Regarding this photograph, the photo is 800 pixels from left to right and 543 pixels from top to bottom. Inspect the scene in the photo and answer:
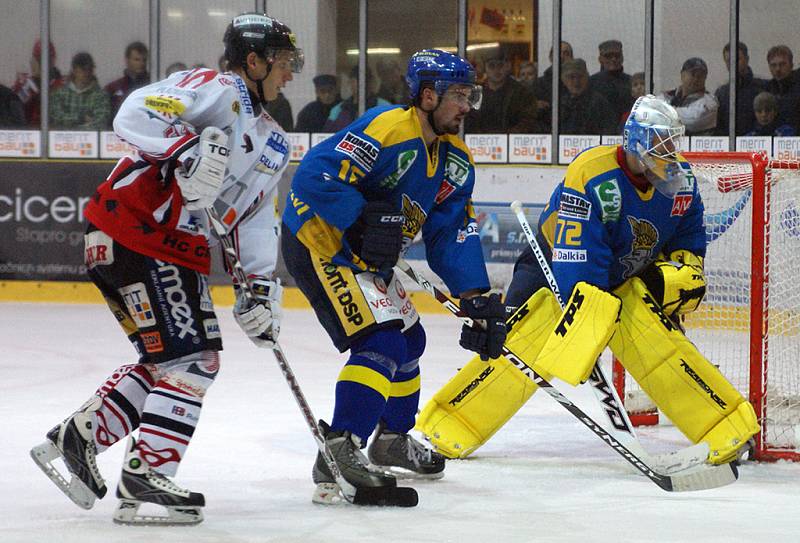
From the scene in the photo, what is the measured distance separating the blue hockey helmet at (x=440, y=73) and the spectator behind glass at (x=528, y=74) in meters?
5.19

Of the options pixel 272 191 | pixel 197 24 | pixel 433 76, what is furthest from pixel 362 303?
pixel 197 24

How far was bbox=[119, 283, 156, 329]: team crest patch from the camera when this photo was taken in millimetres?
2896

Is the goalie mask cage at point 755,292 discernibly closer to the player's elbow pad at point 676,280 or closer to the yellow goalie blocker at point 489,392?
the player's elbow pad at point 676,280

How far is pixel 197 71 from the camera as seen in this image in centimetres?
295

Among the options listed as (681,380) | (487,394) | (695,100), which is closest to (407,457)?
(487,394)

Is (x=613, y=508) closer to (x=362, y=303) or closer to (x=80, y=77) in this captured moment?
(x=362, y=303)

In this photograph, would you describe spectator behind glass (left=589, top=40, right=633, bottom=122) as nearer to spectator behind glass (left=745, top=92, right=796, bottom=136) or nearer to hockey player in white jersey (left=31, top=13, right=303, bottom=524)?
spectator behind glass (left=745, top=92, right=796, bottom=136)

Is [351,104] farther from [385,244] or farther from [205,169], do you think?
[205,169]

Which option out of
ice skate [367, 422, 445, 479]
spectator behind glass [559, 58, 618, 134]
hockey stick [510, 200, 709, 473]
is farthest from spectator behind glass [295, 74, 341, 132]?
ice skate [367, 422, 445, 479]

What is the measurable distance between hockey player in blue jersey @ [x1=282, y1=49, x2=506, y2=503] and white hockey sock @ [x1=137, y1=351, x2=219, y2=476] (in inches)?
17.5

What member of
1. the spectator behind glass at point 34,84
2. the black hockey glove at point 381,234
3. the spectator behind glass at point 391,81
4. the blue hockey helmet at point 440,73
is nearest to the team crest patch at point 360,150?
the black hockey glove at point 381,234

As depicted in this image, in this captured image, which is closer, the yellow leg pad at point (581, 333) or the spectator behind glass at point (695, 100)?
the yellow leg pad at point (581, 333)

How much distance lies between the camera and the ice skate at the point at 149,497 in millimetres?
2867

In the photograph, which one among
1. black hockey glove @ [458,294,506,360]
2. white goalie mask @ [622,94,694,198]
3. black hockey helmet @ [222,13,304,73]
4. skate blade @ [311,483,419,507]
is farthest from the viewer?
white goalie mask @ [622,94,694,198]
